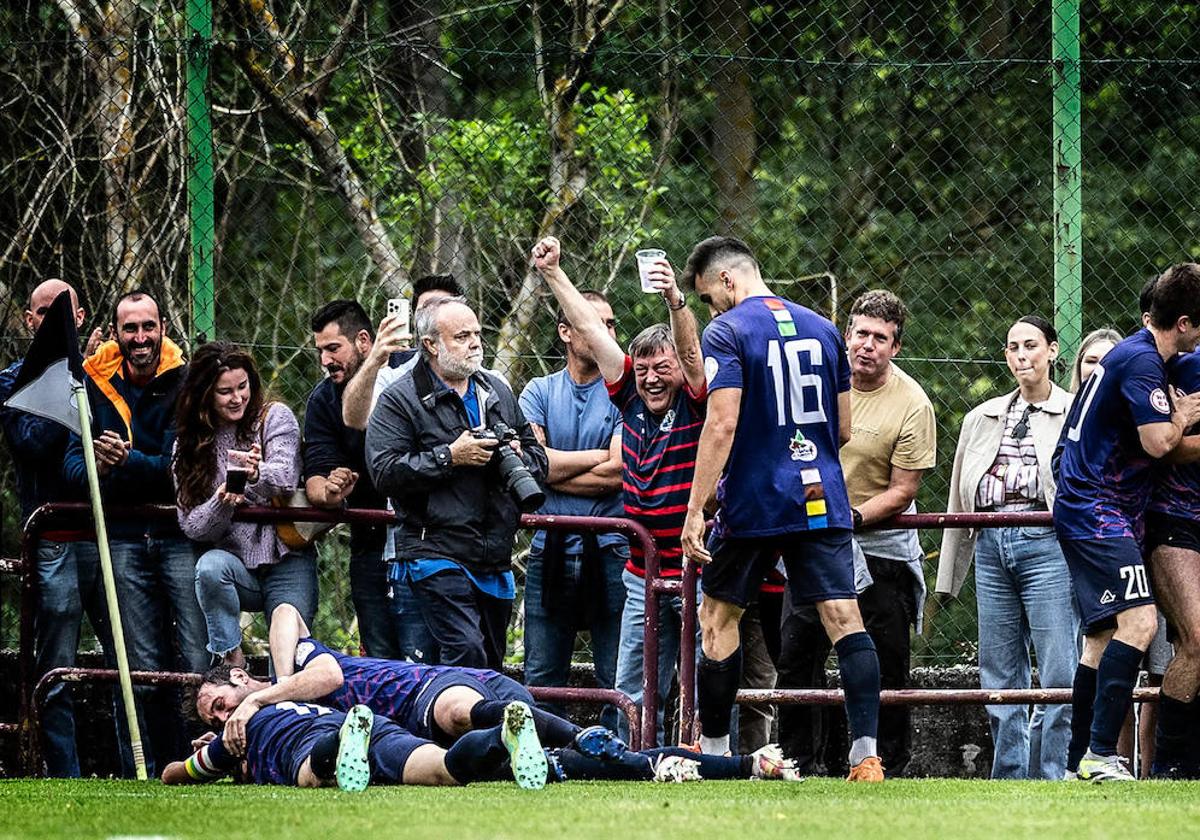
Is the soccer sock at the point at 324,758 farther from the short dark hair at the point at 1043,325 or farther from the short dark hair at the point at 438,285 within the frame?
the short dark hair at the point at 1043,325

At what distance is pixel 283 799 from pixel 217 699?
4.66 ft

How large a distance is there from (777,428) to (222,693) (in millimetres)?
2271

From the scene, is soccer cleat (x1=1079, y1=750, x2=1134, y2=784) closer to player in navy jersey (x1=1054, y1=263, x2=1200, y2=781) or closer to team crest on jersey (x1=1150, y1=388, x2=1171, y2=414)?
player in navy jersey (x1=1054, y1=263, x2=1200, y2=781)

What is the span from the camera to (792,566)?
7141 millimetres

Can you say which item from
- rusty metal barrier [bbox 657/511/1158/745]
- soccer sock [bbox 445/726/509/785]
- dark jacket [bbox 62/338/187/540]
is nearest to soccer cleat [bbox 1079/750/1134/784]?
rusty metal barrier [bbox 657/511/1158/745]

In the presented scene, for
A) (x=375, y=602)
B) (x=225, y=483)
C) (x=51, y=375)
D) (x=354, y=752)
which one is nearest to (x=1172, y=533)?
(x=354, y=752)

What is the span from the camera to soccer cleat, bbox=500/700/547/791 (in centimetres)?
622

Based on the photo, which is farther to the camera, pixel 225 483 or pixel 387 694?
pixel 225 483

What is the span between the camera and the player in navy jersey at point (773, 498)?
7.00 m

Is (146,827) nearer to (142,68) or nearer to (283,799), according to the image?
(283,799)

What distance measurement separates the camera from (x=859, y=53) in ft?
33.7

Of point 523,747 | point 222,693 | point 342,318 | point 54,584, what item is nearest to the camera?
point 523,747

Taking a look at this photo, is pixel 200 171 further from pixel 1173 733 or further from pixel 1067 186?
pixel 1173 733

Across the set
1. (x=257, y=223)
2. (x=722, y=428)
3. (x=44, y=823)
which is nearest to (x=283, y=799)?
(x=44, y=823)
